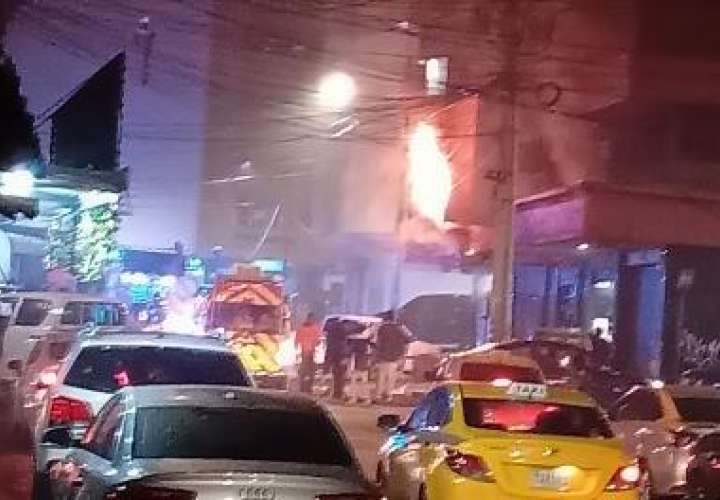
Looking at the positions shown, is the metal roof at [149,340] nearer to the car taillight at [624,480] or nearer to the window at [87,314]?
the car taillight at [624,480]

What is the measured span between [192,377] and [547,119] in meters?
23.3

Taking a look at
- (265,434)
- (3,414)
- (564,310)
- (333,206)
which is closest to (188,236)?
(333,206)

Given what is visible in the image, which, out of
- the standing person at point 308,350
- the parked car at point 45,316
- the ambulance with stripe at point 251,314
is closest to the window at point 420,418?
→ the parked car at point 45,316

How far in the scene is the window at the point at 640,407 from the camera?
51.6 ft

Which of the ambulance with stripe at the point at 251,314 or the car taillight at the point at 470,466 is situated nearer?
the car taillight at the point at 470,466

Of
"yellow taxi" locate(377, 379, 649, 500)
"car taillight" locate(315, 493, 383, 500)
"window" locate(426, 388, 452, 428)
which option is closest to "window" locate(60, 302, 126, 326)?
"window" locate(426, 388, 452, 428)

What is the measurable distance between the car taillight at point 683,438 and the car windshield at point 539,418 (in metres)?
3.02

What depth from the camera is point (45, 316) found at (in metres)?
23.3

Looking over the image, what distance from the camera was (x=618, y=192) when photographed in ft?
93.4

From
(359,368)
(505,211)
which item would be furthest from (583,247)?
(505,211)

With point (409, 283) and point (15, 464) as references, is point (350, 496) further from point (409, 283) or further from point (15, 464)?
point (409, 283)

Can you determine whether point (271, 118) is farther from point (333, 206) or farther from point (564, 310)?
point (564, 310)

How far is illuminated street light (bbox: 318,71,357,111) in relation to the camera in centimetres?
5062

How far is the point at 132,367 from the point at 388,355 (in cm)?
1723
